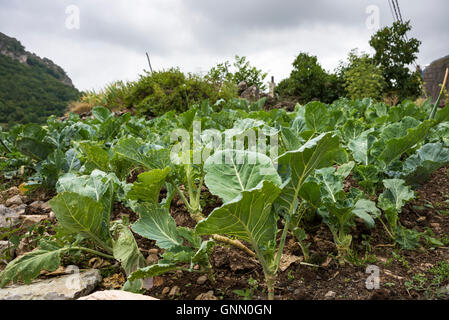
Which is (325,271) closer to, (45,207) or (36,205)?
(45,207)

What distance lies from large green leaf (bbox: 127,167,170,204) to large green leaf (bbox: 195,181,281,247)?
42 cm

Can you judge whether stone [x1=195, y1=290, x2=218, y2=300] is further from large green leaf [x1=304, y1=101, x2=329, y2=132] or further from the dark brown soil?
large green leaf [x1=304, y1=101, x2=329, y2=132]

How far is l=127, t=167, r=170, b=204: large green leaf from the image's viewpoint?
4.16 feet

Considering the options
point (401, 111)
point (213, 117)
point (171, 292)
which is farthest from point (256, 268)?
point (401, 111)

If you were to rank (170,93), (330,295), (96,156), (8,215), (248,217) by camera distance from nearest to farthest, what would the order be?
(248,217) → (330,295) → (96,156) → (8,215) → (170,93)

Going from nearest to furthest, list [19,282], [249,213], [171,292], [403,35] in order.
Answer: 1. [249,213]
2. [171,292]
3. [19,282]
4. [403,35]

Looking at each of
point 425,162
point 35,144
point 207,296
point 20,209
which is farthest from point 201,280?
point 35,144

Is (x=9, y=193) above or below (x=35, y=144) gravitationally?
below

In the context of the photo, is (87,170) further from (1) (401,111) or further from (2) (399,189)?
(1) (401,111)

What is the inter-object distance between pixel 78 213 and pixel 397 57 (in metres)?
18.4

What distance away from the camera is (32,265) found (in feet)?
4.40

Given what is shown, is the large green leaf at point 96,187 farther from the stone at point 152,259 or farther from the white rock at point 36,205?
the white rock at point 36,205
